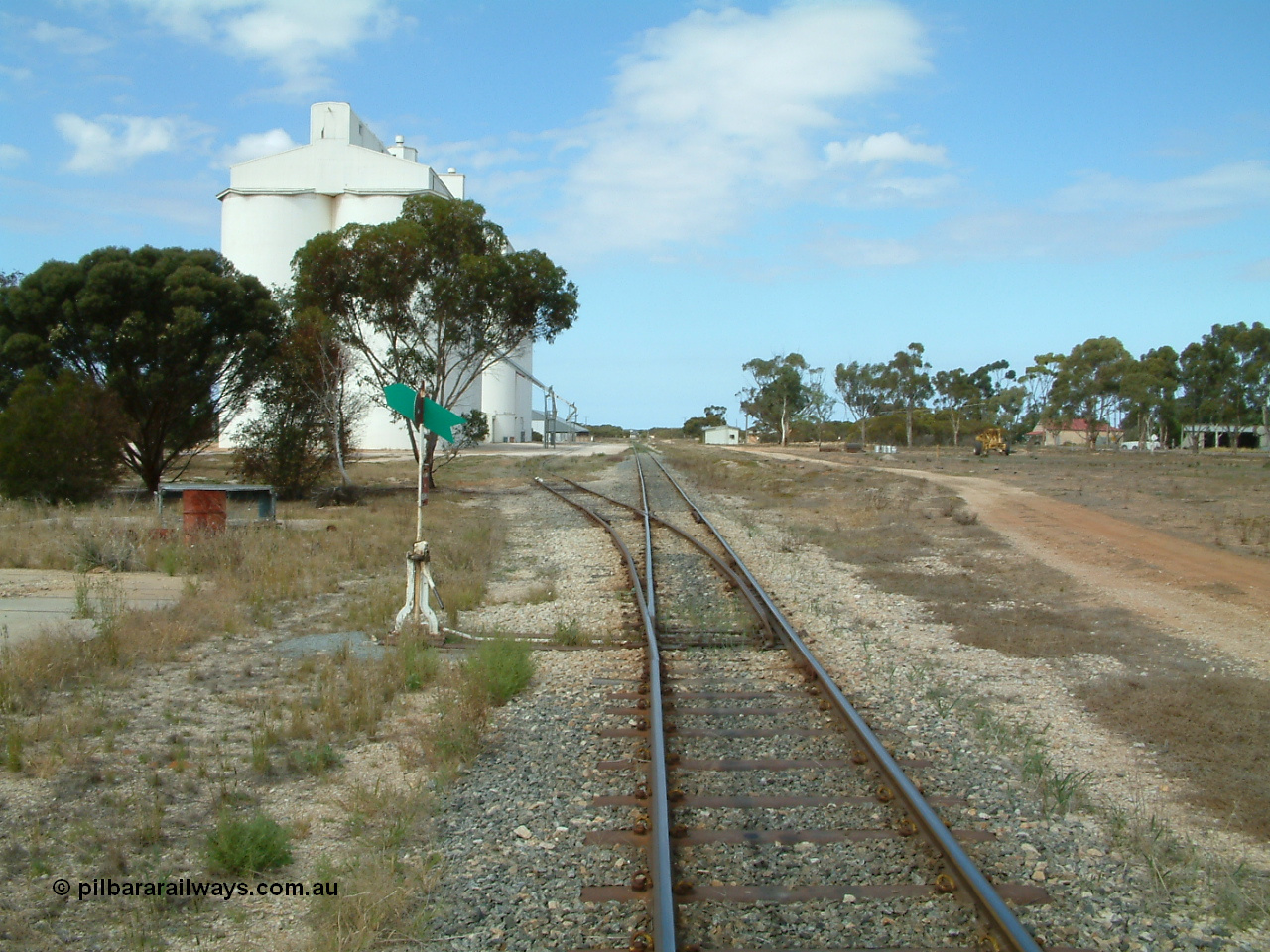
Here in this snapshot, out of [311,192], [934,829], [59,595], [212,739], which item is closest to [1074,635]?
[934,829]

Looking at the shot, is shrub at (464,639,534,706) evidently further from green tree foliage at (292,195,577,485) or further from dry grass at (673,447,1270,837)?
green tree foliage at (292,195,577,485)

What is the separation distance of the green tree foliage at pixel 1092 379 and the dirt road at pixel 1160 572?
6830 centimetres

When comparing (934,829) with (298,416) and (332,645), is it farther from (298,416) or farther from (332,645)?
(298,416)

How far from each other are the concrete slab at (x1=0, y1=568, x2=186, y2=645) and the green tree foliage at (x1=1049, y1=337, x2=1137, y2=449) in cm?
8425

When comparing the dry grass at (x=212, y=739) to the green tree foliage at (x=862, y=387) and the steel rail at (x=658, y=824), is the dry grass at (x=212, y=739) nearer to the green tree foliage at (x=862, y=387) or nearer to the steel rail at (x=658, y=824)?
the steel rail at (x=658, y=824)

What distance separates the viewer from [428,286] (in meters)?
25.5

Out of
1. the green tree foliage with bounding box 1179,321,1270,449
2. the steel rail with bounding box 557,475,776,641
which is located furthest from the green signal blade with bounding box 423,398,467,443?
the green tree foliage with bounding box 1179,321,1270,449

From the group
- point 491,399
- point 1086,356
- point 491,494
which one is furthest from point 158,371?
point 1086,356

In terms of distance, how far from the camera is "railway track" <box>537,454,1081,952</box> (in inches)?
156

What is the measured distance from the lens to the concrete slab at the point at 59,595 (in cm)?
893

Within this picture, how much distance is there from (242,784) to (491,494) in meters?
22.9

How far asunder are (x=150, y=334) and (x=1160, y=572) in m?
20.7

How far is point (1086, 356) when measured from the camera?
86250 millimetres

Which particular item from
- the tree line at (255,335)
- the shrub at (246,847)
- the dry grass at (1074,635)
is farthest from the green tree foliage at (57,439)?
the shrub at (246,847)
